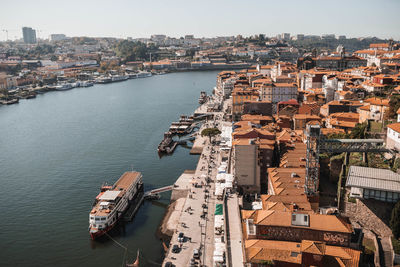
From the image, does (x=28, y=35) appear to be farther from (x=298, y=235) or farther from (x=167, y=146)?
(x=298, y=235)

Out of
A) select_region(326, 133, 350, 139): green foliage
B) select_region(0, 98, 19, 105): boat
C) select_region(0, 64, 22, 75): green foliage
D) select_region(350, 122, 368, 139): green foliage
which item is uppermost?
select_region(0, 64, 22, 75): green foliage

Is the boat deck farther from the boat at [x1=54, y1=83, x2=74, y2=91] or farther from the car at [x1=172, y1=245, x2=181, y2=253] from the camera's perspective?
the boat at [x1=54, y1=83, x2=74, y2=91]

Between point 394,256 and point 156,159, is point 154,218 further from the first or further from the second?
point 394,256

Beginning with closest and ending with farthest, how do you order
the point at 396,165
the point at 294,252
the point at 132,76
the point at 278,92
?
the point at 294,252 < the point at 396,165 < the point at 278,92 < the point at 132,76

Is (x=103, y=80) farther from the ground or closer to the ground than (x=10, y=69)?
closer to the ground

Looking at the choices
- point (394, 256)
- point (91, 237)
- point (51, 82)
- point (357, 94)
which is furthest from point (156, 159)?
point (51, 82)

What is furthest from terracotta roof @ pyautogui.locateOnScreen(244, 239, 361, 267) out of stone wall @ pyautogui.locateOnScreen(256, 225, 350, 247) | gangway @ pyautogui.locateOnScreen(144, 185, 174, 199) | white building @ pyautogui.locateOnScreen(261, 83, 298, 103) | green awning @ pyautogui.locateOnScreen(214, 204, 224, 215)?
white building @ pyautogui.locateOnScreen(261, 83, 298, 103)

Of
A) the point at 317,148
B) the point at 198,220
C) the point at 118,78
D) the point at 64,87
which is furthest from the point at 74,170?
the point at 118,78

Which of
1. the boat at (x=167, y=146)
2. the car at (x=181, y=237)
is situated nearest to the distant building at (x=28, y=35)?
the boat at (x=167, y=146)
